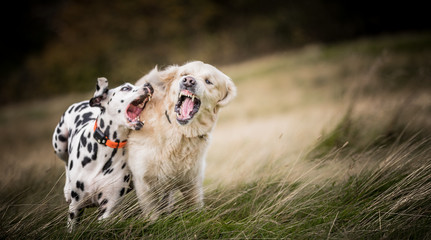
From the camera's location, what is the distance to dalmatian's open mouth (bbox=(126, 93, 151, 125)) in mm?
3127

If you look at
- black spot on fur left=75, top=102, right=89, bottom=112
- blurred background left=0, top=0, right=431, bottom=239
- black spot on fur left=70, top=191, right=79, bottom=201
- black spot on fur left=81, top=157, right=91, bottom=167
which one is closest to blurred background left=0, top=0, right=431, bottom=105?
blurred background left=0, top=0, right=431, bottom=239

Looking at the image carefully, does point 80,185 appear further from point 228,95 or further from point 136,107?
point 228,95

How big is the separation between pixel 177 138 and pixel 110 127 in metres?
0.62

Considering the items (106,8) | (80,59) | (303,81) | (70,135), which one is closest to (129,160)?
(70,135)

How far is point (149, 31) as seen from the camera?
2469cm

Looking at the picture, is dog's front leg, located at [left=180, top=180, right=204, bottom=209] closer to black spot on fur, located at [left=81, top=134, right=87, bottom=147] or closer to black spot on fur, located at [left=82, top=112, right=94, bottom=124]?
black spot on fur, located at [left=81, top=134, right=87, bottom=147]

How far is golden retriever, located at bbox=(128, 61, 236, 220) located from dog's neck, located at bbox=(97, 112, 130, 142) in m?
0.16

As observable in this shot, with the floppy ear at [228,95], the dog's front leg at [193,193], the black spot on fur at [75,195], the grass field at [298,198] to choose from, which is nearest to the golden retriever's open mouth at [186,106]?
the floppy ear at [228,95]

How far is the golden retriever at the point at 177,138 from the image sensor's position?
3.17 metres

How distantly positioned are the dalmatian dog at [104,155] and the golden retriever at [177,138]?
15 centimetres

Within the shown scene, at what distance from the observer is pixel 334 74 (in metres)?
15.4

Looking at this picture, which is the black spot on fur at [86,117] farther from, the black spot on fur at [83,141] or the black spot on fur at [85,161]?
the black spot on fur at [85,161]

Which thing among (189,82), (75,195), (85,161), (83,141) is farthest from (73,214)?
(189,82)

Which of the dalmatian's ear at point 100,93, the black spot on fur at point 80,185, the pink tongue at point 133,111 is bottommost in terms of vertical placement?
the black spot on fur at point 80,185
